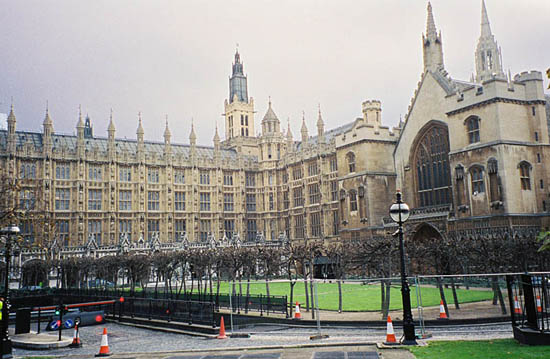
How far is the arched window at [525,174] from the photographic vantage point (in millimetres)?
38781

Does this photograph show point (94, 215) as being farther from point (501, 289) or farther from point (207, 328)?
point (501, 289)

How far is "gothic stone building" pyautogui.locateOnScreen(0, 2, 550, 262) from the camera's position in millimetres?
39188

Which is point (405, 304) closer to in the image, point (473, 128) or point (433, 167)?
point (473, 128)

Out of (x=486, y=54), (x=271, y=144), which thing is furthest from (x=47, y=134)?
(x=486, y=54)

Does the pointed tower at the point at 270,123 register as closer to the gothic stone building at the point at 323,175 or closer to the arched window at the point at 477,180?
the gothic stone building at the point at 323,175

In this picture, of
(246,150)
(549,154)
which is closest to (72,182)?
(246,150)

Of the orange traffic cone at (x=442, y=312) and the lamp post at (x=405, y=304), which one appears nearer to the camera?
the lamp post at (x=405, y=304)

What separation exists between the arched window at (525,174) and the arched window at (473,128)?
3675 mm

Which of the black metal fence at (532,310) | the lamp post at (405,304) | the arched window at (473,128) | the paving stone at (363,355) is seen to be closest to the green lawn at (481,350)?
the black metal fence at (532,310)

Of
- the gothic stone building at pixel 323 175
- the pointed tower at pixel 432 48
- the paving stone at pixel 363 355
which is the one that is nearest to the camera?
the paving stone at pixel 363 355

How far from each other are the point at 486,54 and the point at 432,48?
4937 cm

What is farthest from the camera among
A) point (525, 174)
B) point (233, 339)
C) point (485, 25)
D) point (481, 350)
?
point (485, 25)

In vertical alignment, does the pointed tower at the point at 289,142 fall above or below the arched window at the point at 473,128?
above

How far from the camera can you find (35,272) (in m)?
49.9
